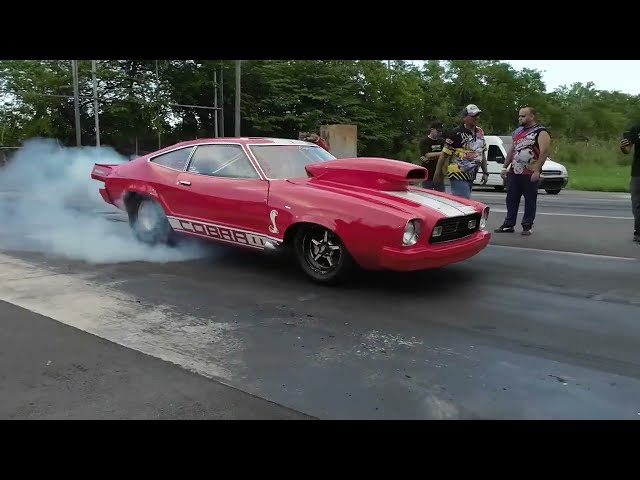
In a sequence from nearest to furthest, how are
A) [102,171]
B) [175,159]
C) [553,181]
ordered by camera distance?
[175,159] < [102,171] < [553,181]

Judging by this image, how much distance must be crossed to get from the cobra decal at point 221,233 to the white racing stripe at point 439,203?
136cm

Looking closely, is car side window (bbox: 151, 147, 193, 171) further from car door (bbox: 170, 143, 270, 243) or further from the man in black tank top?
the man in black tank top

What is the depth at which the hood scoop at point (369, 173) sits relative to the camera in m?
5.50

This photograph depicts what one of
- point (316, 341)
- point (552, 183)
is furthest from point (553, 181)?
point (316, 341)

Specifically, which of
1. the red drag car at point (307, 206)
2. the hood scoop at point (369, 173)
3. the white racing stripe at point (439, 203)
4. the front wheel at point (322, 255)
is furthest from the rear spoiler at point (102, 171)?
the white racing stripe at point (439, 203)

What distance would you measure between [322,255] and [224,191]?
4.38 ft

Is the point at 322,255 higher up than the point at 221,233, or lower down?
lower down

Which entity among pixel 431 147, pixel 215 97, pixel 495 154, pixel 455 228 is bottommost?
pixel 455 228

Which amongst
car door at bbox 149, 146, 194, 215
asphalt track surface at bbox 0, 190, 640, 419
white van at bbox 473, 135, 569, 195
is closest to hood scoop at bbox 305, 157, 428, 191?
asphalt track surface at bbox 0, 190, 640, 419

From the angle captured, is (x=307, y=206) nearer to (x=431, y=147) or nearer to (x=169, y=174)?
(x=169, y=174)

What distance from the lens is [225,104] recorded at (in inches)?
1351

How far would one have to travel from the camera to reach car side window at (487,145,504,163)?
1875 centimetres

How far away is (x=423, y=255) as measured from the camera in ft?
15.7
